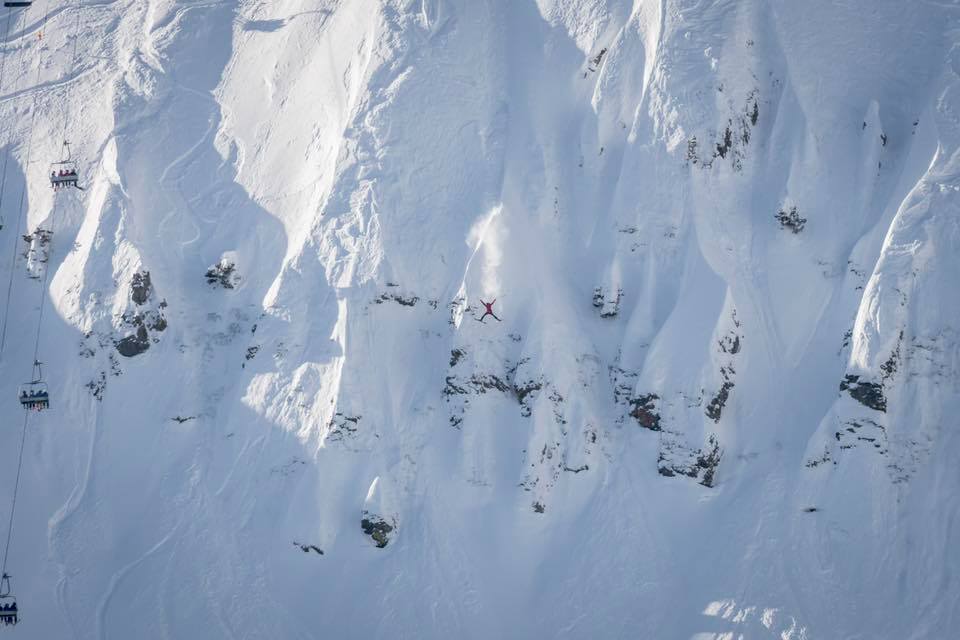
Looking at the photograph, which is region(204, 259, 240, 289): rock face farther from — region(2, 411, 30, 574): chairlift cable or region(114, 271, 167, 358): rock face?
region(2, 411, 30, 574): chairlift cable

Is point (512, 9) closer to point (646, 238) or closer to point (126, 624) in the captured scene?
point (646, 238)

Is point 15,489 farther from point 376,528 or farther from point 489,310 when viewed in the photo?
point 489,310

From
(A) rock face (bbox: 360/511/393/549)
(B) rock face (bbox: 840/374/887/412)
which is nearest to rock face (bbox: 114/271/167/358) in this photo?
(A) rock face (bbox: 360/511/393/549)

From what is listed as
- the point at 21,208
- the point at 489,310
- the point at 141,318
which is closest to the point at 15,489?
the point at 141,318

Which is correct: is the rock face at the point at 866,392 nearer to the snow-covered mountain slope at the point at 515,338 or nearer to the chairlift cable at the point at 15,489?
the snow-covered mountain slope at the point at 515,338

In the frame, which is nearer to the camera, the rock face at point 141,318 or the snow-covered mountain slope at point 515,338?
the snow-covered mountain slope at point 515,338

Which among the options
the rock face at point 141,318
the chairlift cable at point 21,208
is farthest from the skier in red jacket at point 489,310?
the chairlift cable at point 21,208

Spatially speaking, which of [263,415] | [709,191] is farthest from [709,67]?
[263,415]

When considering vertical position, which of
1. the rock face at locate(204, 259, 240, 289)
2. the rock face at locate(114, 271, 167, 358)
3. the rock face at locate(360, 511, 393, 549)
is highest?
the rock face at locate(204, 259, 240, 289)

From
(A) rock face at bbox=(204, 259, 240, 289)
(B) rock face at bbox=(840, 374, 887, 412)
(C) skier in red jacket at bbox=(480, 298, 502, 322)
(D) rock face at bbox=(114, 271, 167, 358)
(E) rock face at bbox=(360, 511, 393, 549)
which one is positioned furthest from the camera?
(A) rock face at bbox=(204, 259, 240, 289)
